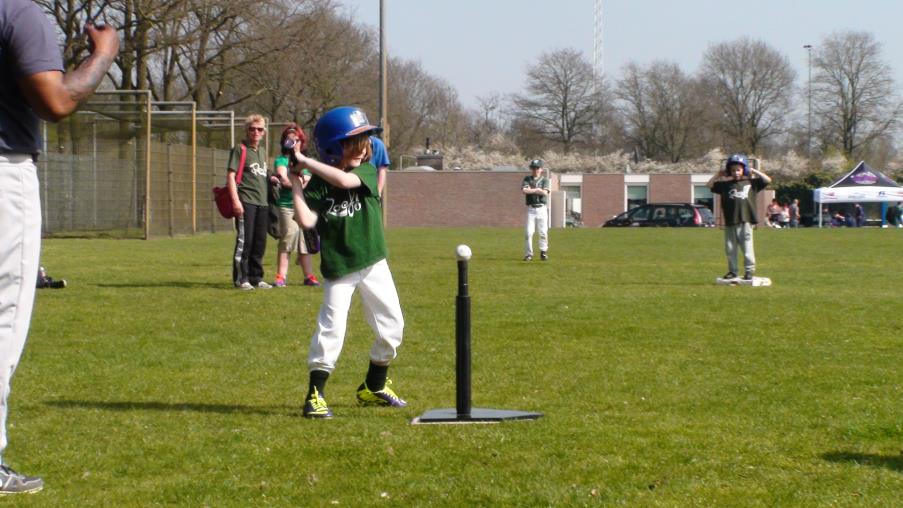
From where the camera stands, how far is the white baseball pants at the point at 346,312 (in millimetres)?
6934

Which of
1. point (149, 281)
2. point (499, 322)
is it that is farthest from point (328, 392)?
point (149, 281)

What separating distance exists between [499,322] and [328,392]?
4.05m

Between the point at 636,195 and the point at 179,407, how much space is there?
8427 cm

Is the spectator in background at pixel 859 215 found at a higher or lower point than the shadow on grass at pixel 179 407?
higher

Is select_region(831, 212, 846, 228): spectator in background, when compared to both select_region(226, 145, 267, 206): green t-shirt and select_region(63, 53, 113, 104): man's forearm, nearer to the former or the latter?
select_region(226, 145, 267, 206): green t-shirt

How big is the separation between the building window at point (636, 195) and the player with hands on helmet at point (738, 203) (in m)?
72.7

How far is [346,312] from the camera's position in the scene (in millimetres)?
7031

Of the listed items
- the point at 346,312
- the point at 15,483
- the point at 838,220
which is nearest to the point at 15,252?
the point at 15,483

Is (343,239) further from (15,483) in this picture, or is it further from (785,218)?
(785,218)

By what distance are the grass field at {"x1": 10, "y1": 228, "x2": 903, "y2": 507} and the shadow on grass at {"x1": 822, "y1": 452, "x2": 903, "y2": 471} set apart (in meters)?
0.02

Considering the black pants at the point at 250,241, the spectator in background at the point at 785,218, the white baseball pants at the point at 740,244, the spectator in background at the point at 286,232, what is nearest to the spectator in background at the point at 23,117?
the black pants at the point at 250,241

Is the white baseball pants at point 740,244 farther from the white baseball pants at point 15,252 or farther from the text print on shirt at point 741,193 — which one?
the white baseball pants at point 15,252

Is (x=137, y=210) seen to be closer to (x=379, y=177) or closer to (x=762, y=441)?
(x=379, y=177)

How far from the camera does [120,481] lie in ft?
17.7
